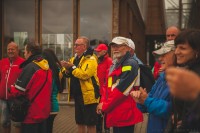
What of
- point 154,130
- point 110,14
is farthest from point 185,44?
point 110,14

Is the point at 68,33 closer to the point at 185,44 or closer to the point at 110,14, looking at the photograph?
the point at 110,14

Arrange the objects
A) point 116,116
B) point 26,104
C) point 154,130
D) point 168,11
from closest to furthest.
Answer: point 154,130 < point 116,116 < point 26,104 < point 168,11

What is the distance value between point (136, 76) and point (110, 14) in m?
7.64

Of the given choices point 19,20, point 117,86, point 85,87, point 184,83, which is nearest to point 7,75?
point 85,87

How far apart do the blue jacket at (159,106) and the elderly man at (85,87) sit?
9.48 ft

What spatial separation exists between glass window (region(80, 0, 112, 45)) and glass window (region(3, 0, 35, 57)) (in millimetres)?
1676

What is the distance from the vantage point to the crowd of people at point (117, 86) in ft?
7.72

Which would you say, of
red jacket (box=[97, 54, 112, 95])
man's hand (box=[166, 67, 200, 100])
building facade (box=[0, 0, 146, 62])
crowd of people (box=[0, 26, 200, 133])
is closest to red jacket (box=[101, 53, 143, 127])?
crowd of people (box=[0, 26, 200, 133])

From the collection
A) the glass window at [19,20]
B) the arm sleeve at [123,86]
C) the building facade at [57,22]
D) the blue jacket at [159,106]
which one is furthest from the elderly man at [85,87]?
the glass window at [19,20]

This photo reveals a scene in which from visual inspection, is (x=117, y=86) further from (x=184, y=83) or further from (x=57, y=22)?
(x=57, y=22)

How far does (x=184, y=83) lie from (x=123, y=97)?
9.87 ft

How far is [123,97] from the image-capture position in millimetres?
4531

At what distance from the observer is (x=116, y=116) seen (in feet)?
15.0

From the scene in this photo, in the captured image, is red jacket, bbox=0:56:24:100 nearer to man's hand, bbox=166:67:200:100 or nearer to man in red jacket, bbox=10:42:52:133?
man in red jacket, bbox=10:42:52:133
